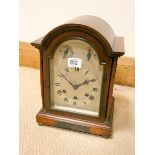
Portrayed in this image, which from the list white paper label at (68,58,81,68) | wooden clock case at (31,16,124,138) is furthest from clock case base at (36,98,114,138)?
white paper label at (68,58,81,68)

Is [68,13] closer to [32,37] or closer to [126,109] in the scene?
[32,37]

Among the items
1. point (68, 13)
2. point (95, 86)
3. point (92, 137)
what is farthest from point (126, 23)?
point (92, 137)

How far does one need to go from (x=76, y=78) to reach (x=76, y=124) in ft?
0.45

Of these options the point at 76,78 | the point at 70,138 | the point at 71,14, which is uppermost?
the point at 71,14

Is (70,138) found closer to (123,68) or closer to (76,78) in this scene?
(76,78)

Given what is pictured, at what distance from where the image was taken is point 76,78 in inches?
27.0

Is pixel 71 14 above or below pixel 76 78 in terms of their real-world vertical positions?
above

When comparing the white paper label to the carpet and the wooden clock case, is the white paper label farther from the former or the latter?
the carpet

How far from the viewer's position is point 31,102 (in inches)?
33.5

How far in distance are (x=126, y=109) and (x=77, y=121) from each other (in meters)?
0.22

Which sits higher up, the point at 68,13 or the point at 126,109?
the point at 68,13

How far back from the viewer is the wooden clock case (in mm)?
601

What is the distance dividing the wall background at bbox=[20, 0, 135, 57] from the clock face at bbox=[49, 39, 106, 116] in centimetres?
34

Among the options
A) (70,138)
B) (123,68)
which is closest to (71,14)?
(123,68)
